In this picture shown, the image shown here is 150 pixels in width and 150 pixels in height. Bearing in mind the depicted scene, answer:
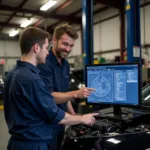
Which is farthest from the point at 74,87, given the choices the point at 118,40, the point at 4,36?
the point at 4,36

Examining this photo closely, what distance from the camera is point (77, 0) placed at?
11.0 meters

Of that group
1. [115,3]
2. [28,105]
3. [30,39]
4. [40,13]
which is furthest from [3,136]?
[40,13]

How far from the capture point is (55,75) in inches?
91.4

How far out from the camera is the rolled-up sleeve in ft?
5.35

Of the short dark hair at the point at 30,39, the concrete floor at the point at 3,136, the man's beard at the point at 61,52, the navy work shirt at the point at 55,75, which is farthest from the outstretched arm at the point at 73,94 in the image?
the concrete floor at the point at 3,136

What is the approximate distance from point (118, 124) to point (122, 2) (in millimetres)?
9452

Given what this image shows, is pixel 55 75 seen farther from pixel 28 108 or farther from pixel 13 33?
pixel 13 33

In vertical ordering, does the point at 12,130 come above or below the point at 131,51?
below

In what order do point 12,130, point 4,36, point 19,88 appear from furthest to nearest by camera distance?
point 4,36
point 12,130
point 19,88

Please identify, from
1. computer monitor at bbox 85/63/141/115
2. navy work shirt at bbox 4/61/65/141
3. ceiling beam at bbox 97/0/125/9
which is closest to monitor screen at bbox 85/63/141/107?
computer monitor at bbox 85/63/141/115

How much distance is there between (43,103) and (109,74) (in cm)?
75

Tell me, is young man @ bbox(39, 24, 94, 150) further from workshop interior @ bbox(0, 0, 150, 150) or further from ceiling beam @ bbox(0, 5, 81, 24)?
ceiling beam @ bbox(0, 5, 81, 24)

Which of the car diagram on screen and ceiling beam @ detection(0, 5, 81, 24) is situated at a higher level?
ceiling beam @ detection(0, 5, 81, 24)

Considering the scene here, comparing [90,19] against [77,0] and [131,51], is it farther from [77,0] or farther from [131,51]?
[77,0]
